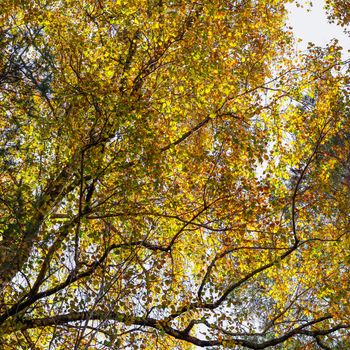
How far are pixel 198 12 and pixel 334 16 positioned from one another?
17.4ft

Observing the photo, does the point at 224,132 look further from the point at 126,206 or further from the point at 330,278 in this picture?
the point at 330,278

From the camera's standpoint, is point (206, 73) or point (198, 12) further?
point (198, 12)

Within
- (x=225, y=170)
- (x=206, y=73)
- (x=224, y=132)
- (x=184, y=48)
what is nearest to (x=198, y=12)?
(x=184, y=48)

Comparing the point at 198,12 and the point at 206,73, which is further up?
the point at 198,12

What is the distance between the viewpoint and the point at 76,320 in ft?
25.2

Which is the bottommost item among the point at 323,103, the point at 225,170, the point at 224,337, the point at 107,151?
the point at 224,337

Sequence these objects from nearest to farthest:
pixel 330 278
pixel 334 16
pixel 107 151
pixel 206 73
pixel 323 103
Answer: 1. pixel 107 151
2. pixel 206 73
3. pixel 330 278
4. pixel 323 103
5. pixel 334 16

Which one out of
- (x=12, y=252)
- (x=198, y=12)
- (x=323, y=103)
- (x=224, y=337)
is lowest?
(x=12, y=252)

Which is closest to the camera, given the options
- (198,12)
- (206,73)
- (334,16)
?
(206,73)

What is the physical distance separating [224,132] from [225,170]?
780 mm

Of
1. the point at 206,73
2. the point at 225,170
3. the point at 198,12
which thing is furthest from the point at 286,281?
the point at 198,12

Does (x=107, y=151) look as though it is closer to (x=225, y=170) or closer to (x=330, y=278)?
(x=225, y=170)

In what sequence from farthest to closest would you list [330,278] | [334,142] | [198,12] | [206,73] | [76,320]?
[334,142]
[330,278]
[198,12]
[206,73]
[76,320]

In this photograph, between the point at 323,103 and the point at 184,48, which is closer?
the point at 184,48
